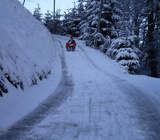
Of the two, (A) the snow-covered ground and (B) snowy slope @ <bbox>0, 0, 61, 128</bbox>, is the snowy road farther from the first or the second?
(B) snowy slope @ <bbox>0, 0, 61, 128</bbox>

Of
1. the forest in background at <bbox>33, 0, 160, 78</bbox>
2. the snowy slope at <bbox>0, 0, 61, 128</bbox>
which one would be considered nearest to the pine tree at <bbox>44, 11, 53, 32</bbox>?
the forest in background at <bbox>33, 0, 160, 78</bbox>

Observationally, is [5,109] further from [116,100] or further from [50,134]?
[116,100]

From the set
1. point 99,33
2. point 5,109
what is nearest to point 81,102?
point 5,109

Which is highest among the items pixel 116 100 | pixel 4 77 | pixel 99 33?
pixel 99 33

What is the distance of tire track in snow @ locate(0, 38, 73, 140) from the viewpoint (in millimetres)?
4352

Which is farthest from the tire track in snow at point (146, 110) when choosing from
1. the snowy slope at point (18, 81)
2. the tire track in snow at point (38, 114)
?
the snowy slope at point (18, 81)

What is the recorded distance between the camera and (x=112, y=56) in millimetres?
19516

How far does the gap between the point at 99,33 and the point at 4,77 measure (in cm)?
2092

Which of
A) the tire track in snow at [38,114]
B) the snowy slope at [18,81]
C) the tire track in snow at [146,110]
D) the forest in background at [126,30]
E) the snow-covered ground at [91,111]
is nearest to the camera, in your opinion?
the tire track in snow at [38,114]

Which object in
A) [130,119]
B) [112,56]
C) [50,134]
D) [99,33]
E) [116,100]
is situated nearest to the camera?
[50,134]

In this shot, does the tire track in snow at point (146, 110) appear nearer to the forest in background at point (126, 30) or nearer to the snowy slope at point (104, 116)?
the snowy slope at point (104, 116)

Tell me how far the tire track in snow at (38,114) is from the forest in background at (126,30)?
918cm

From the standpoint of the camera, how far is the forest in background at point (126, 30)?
17.2 meters

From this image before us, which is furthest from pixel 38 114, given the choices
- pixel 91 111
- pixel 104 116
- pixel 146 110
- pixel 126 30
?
pixel 126 30
